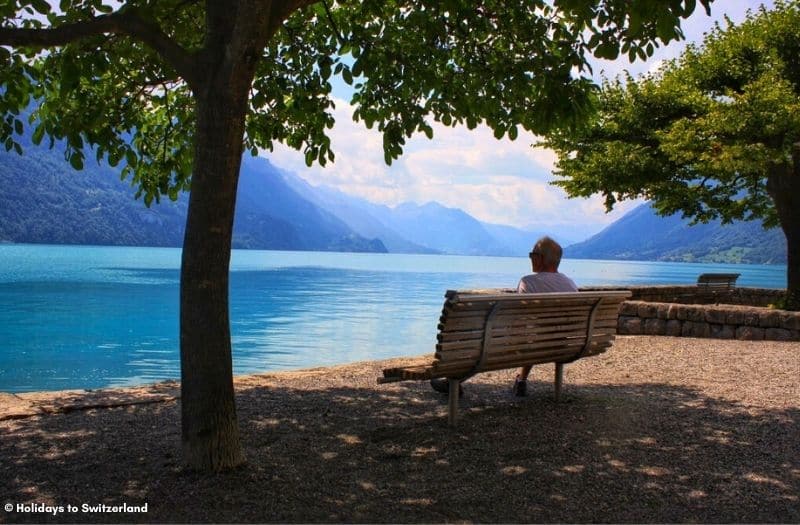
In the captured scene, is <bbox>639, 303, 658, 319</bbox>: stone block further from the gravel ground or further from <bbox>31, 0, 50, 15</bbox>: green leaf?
<bbox>31, 0, 50, 15</bbox>: green leaf

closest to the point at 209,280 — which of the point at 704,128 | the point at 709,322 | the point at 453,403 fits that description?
the point at 453,403

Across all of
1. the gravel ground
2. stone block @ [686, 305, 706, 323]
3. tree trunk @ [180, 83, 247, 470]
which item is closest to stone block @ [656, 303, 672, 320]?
stone block @ [686, 305, 706, 323]

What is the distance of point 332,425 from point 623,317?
8.89m

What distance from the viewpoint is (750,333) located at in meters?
12.4

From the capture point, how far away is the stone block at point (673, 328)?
42.7 ft

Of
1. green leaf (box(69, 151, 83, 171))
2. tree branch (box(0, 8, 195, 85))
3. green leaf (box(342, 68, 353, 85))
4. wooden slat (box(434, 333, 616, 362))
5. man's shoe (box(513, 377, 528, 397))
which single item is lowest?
man's shoe (box(513, 377, 528, 397))

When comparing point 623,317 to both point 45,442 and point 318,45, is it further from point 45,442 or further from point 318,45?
point 45,442

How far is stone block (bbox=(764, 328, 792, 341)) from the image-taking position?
39.7ft

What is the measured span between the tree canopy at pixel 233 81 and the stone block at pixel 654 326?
7272 millimetres

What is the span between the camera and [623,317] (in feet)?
44.5

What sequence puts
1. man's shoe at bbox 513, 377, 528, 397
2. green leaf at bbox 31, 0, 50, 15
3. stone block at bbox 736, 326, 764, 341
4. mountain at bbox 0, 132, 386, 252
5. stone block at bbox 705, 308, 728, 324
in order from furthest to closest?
mountain at bbox 0, 132, 386, 252
stone block at bbox 705, 308, 728, 324
stone block at bbox 736, 326, 764, 341
man's shoe at bbox 513, 377, 528, 397
green leaf at bbox 31, 0, 50, 15

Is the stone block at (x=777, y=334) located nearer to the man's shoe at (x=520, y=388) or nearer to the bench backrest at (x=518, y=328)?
the bench backrest at (x=518, y=328)

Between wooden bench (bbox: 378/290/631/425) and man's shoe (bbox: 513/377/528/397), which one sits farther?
man's shoe (bbox: 513/377/528/397)

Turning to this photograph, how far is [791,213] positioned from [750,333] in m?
4.45
